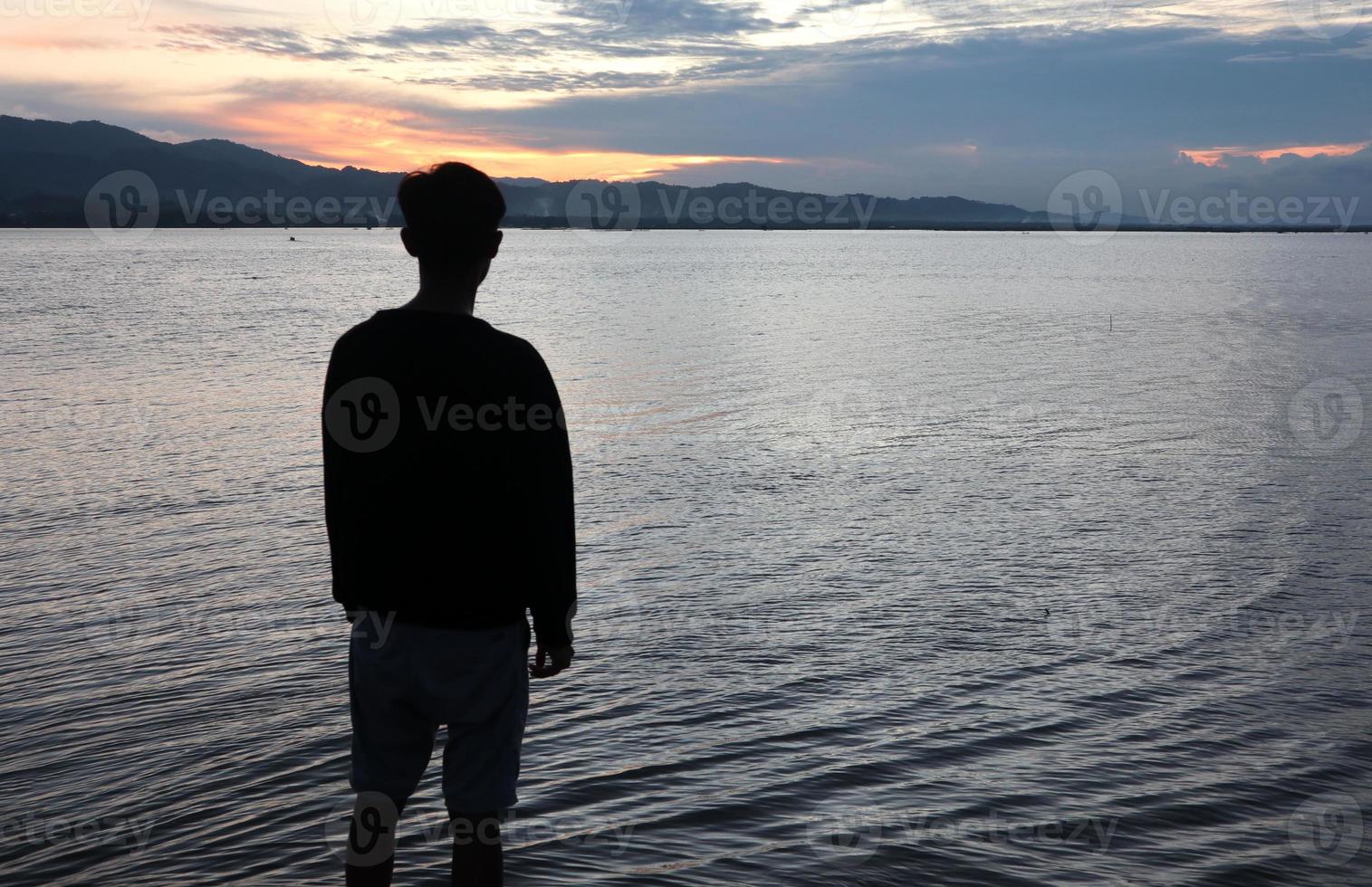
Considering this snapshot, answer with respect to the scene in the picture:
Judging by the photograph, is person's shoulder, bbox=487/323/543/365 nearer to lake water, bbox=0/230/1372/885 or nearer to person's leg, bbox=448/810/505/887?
person's leg, bbox=448/810/505/887

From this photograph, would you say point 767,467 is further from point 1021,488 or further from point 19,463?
point 19,463

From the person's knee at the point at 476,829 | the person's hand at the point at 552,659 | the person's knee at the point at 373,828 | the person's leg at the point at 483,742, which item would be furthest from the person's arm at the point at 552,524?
the person's knee at the point at 373,828

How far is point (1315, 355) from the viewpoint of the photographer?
109 feet

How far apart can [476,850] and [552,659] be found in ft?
1.90

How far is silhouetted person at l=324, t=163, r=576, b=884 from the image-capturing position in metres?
2.98

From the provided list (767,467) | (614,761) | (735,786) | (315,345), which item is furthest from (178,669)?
(315,345)

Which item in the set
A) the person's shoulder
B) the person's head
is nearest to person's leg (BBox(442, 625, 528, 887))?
the person's shoulder

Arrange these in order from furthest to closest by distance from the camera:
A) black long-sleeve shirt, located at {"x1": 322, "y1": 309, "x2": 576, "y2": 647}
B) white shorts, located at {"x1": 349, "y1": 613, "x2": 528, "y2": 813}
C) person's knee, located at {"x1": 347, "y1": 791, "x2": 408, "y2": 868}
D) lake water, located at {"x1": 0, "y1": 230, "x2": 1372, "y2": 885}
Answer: lake water, located at {"x1": 0, "y1": 230, "x2": 1372, "y2": 885} → person's knee, located at {"x1": 347, "y1": 791, "x2": 408, "y2": 868} → white shorts, located at {"x1": 349, "y1": 613, "x2": 528, "y2": 813} → black long-sleeve shirt, located at {"x1": 322, "y1": 309, "x2": 576, "y2": 647}

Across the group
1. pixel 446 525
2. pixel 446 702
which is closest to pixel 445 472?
pixel 446 525

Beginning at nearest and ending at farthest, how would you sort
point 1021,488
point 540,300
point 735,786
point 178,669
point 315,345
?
1. point 735,786
2. point 178,669
3. point 1021,488
4. point 315,345
5. point 540,300

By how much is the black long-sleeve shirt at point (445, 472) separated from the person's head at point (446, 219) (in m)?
0.20

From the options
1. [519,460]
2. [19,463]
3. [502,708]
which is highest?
[519,460]

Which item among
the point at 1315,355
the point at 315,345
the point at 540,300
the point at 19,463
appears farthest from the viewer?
the point at 540,300

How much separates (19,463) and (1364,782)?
17.4 meters
